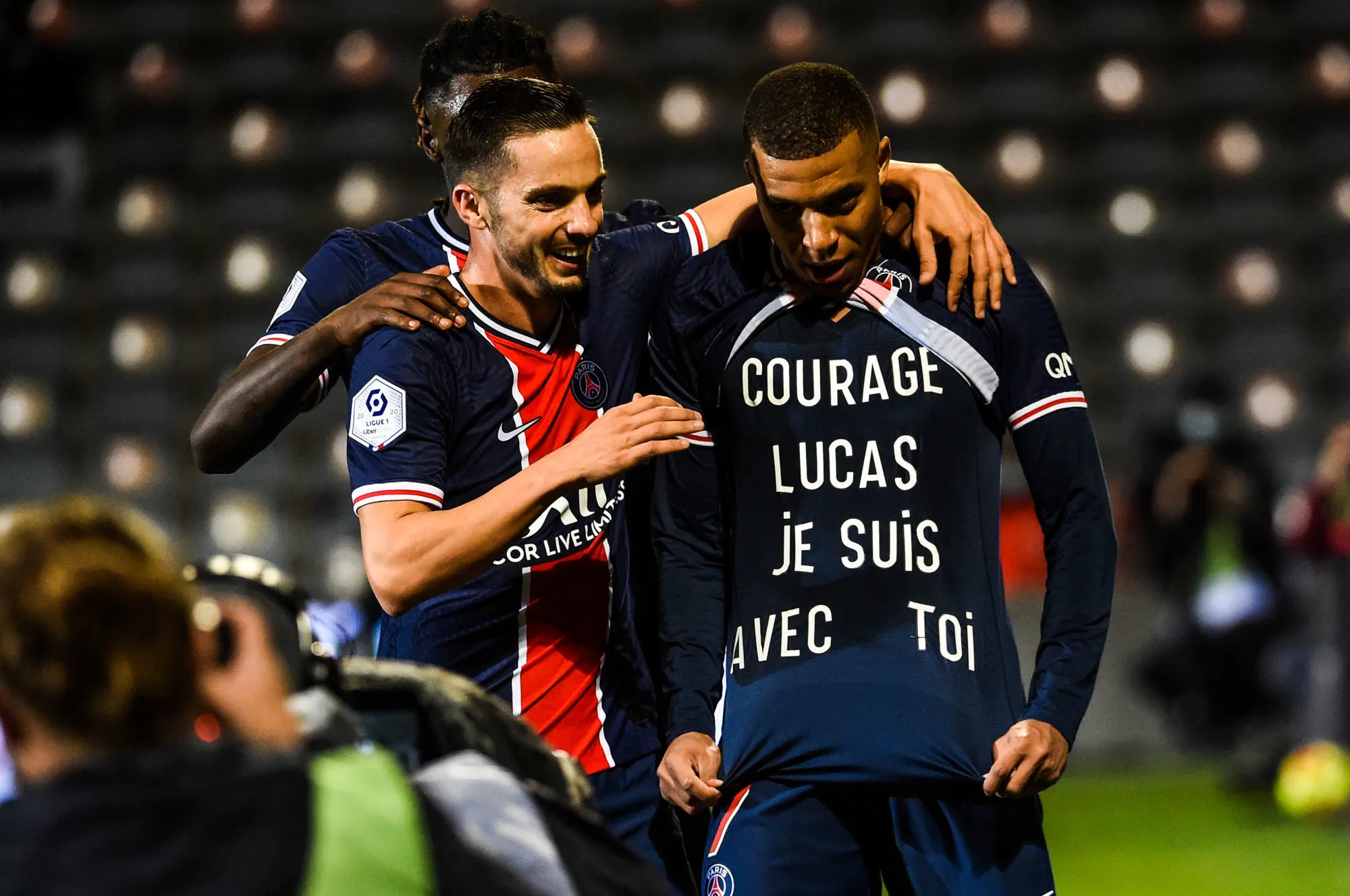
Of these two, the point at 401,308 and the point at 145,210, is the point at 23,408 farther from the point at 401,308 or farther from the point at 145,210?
the point at 401,308

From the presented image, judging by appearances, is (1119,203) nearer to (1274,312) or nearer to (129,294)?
(1274,312)

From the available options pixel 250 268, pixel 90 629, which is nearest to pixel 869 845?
pixel 90 629

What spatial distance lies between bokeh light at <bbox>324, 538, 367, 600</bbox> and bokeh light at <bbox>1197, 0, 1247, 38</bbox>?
6564mm

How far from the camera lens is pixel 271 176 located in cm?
1068

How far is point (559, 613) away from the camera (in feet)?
8.39

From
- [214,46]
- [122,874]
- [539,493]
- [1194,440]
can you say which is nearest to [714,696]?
[539,493]

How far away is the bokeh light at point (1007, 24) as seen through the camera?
10586 millimetres

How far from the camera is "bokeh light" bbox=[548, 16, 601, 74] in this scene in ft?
34.6

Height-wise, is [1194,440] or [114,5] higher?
[114,5]

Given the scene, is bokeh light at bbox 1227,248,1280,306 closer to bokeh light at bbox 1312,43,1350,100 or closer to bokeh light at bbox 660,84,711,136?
bokeh light at bbox 1312,43,1350,100

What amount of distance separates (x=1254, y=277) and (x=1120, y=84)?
1566mm

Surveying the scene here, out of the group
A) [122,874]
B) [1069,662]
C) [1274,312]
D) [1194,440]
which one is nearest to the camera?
[122,874]

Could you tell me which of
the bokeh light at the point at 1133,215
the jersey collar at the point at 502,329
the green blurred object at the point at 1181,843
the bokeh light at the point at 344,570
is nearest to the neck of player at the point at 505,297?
the jersey collar at the point at 502,329

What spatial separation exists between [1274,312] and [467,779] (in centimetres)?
981
